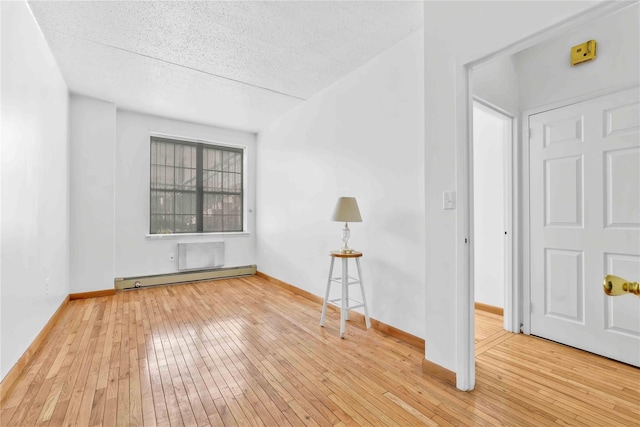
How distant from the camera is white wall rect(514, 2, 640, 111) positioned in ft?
7.09

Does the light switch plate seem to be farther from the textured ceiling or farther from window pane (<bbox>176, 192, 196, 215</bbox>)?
window pane (<bbox>176, 192, 196, 215</bbox>)

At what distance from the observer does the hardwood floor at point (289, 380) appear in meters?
1.63

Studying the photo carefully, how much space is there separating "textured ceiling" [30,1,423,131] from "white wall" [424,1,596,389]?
56cm

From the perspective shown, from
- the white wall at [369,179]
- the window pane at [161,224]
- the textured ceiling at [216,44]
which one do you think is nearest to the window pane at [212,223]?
the window pane at [161,224]

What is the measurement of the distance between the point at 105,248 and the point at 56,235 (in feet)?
3.31

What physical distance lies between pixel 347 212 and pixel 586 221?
75.3 inches

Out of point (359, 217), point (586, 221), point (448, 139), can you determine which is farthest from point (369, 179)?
point (586, 221)

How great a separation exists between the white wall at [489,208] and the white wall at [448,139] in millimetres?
1439

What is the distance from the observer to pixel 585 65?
238 centimetres

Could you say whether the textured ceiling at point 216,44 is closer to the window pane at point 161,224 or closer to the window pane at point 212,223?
the window pane at point 161,224

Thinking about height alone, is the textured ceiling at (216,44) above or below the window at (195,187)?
above

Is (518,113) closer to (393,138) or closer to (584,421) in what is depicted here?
(393,138)

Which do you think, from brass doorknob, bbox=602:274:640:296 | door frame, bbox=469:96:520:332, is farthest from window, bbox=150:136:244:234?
brass doorknob, bbox=602:274:640:296

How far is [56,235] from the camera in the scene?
125 inches
